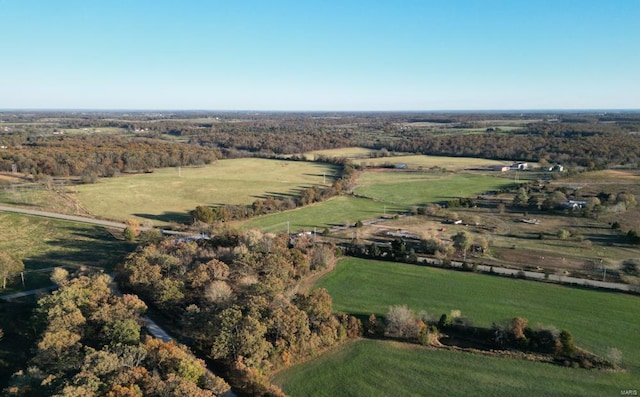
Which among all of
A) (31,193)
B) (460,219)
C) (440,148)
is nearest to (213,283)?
(460,219)

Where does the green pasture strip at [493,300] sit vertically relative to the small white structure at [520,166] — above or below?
below

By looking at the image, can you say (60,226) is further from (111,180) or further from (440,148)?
(440,148)

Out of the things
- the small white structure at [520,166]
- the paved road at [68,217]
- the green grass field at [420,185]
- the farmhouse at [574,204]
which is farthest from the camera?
the small white structure at [520,166]

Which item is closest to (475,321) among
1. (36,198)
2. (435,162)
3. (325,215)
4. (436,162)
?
(325,215)

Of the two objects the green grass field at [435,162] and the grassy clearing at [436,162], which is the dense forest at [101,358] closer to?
the grassy clearing at [436,162]

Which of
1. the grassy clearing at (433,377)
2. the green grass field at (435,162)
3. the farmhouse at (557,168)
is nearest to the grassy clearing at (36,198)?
the grassy clearing at (433,377)

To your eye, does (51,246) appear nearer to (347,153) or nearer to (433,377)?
(433,377)

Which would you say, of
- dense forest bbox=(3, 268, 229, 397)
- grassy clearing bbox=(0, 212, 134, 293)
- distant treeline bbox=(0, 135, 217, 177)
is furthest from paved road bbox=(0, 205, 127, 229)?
dense forest bbox=(3, 268, 229, 397)
